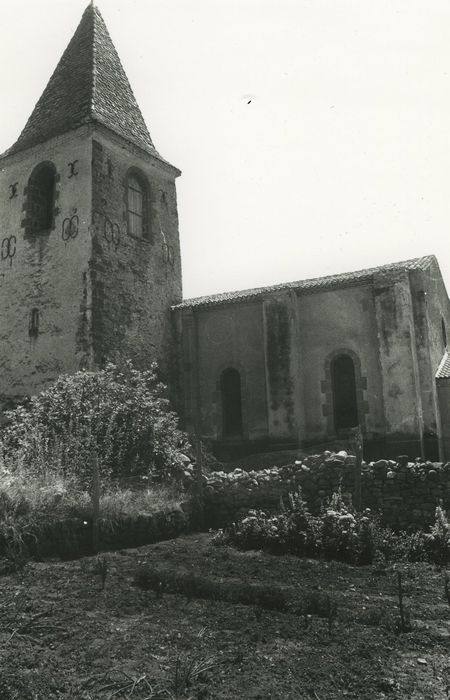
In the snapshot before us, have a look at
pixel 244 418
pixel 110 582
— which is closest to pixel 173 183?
pixel 244 418

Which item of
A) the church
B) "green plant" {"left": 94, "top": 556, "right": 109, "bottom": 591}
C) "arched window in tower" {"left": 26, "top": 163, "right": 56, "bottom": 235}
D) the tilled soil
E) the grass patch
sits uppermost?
"arched window in tower" {"left": 26, "top": 163, "right": 56, "bottom": 235}

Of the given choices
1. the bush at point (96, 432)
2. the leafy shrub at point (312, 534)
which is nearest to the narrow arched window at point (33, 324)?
the bush at point (96, 432)

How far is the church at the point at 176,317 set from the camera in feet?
58.3

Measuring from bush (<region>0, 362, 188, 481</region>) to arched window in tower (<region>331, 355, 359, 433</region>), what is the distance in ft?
16.2

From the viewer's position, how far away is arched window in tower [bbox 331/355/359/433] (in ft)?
60.9

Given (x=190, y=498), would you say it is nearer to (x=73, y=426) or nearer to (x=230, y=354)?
(x=73, y=426)

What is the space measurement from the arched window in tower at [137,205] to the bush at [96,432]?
6.18 meters

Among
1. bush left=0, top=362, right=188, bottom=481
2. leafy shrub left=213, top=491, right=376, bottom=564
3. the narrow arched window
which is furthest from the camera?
the narrow arched window

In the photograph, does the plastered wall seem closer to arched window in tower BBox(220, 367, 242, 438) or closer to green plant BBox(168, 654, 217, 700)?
arched window in tower BBox(220, 367, 242, 438)

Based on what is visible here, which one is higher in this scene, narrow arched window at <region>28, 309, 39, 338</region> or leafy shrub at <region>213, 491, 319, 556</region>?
narrow arched window at <region>28, 309, 39, 338</region>

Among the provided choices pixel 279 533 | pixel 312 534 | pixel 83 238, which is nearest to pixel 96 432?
pixel 279 533

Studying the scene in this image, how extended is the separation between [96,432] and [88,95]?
38.7 ft

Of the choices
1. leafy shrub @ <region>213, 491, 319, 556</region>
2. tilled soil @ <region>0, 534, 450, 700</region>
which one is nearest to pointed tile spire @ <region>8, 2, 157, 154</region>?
leafy shrub @ <region>213, 491, 319, 556</region>

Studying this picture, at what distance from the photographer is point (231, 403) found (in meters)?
20.2
